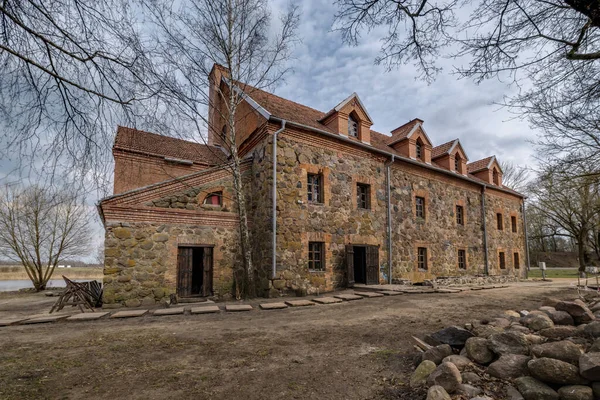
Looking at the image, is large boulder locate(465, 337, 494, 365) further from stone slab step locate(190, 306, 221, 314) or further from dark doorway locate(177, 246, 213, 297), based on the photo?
dark doorway locate(177, 246, 213, 297)

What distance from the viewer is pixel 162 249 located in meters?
10.0

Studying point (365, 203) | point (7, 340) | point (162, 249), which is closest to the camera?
point (7, 340)

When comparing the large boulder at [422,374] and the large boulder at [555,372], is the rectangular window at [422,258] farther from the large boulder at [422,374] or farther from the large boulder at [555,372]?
the large boulder at [555,372]

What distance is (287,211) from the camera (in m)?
11.1

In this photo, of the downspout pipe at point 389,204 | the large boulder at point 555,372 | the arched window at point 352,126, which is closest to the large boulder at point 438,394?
the large boulder at point 555,372

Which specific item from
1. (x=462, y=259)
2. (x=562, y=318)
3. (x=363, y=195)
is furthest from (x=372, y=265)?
(x=562, y=318)

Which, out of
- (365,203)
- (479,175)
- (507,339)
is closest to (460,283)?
(365,203)

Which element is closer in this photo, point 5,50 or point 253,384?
point 5,50

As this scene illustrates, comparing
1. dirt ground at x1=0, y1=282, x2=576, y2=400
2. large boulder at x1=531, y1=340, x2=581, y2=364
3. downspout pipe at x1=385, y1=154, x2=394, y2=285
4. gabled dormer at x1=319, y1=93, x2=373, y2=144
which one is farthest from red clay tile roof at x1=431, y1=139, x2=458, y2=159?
Answer: large boulder at x1=531, y1=340, x2=581, y2=364

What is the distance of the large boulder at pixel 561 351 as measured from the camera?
114 inches

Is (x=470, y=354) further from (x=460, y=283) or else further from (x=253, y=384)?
(x=460, y=283)

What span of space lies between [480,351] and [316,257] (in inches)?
333

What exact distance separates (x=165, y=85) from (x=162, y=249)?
7636mm

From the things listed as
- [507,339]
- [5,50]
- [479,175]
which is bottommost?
[507,339]
